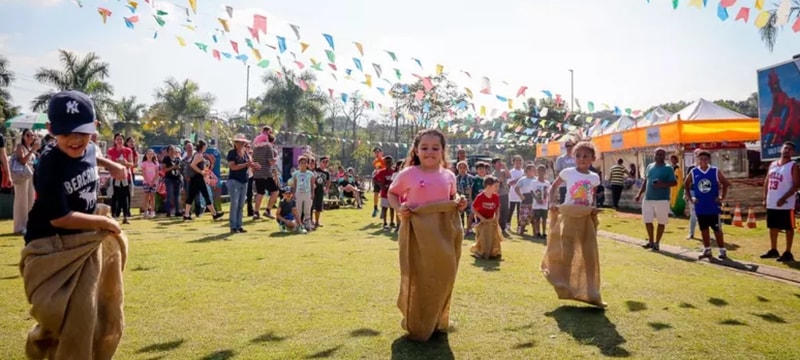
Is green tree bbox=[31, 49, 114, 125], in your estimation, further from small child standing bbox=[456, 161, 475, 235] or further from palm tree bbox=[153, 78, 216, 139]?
small child standing bbox=[456, 161, 475, 235]

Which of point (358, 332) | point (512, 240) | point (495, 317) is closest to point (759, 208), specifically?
point (512, 240)

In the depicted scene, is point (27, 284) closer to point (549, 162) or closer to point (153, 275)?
point (153, 275)

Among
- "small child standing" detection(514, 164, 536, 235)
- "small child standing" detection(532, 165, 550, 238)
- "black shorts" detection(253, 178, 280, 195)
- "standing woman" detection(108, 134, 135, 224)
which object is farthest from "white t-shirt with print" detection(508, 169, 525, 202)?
"standing woman" detection(108, 134, 135, 224)

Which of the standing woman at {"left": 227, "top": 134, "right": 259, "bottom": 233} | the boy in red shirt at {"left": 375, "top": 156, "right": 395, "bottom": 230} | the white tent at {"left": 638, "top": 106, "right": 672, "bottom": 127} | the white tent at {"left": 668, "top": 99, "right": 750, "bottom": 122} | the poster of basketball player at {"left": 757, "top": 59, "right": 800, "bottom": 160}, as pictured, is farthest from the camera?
the white tent at {"left": 638, "top": 106, "right": 672, "bottom": 127}

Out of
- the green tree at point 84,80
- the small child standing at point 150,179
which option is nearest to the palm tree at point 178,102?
the green tree at point 84,80

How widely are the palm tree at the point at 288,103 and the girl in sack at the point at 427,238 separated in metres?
41.5

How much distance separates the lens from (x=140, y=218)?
13.7 metres

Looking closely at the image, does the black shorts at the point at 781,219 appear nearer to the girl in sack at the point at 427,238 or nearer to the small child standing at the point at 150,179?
the girl in sack at the point at 427,238

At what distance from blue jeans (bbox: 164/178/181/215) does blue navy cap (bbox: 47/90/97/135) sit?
39.4 feet

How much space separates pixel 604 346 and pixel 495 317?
1012 millimetres

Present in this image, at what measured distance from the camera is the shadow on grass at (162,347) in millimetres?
3768

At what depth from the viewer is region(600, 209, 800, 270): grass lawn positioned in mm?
9320

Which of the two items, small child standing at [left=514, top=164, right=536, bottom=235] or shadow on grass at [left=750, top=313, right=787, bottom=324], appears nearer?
shadow on grass at [left=750, top=313, right=787, bottom=324]

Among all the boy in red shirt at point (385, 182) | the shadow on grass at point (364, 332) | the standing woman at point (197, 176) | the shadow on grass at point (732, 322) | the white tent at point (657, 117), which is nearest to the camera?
the shadow on grass at point (364, 332)
